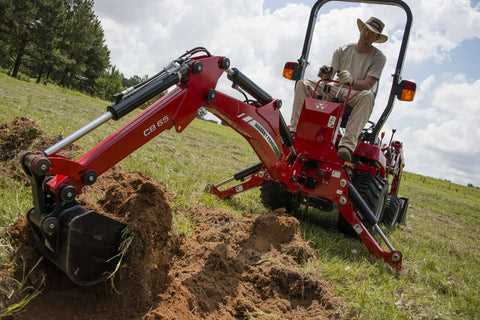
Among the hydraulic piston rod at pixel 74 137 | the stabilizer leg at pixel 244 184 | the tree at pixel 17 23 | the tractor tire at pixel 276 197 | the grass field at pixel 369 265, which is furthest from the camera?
the tree at pixel 17 23

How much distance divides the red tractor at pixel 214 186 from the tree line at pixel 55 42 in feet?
109

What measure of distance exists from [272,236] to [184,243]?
89 cm

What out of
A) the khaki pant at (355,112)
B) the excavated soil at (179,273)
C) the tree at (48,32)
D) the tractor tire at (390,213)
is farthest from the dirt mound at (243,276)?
the tree at (48,32)

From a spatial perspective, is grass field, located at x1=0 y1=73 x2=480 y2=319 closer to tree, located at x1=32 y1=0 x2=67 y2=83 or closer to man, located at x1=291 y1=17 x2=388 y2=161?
man, located at x1=291 y1=17 x2=388 y2=161

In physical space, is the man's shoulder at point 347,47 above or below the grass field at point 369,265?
above

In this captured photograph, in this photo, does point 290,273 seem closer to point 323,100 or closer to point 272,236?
point 272,236

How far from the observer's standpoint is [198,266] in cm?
301

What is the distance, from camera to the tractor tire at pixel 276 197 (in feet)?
18.3

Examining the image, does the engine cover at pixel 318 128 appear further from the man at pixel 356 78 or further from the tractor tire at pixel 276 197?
the tractor tire at pixel 276 197

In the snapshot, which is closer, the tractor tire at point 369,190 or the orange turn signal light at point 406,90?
the tractor tire at point 369,190

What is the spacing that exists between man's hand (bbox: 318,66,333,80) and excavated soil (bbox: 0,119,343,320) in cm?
198

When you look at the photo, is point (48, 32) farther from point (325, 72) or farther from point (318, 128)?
point (318, 128)

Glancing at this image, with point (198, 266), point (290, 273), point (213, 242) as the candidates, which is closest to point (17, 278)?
point (198, 266)

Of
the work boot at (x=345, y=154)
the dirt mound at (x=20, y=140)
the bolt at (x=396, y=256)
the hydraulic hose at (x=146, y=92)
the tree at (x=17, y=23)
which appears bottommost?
the bolt at (x=396, y=256)
